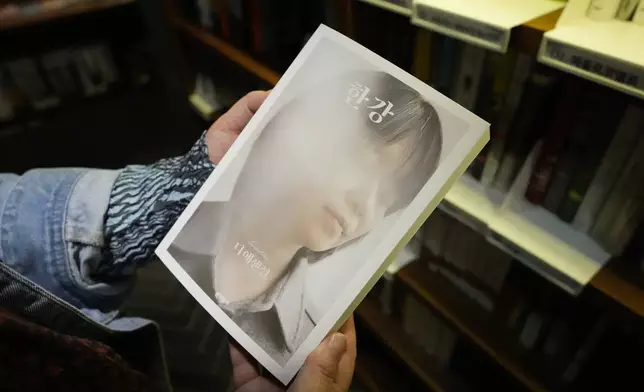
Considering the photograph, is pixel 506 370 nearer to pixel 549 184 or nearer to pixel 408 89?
pixel 549 184

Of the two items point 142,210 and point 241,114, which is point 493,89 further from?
point 142,210

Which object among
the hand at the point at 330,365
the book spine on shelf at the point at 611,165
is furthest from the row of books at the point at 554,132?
the hand at the point at 330,365

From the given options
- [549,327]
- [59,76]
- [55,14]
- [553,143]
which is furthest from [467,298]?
[59,76]

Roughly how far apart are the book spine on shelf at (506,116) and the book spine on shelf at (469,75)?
0.05 m

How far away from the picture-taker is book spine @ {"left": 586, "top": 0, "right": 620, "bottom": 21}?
0.50 m

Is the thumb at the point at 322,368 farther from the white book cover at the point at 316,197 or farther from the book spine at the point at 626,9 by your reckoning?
the book spine at the point at 626,9

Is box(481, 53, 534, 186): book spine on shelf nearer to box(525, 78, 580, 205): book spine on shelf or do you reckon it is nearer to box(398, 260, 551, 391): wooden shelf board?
box(525, 78, 580, 205): book spine on shelf

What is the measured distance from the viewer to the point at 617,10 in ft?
1.65

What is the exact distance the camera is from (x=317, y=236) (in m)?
0.50

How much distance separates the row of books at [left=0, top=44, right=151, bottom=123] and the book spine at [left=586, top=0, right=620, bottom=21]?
1502 mm

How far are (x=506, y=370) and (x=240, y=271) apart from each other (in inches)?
20.4

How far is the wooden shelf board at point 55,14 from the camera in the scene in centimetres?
131

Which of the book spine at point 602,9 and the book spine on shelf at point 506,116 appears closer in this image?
the book spine at point 602,9

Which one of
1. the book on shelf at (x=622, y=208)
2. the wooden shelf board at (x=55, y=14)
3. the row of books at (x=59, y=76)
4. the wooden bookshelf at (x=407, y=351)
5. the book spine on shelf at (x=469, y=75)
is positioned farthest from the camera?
the row of books at (x=59, y=76)
